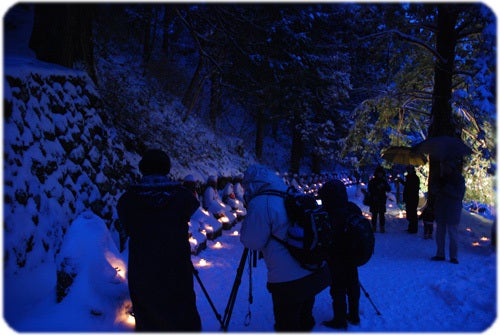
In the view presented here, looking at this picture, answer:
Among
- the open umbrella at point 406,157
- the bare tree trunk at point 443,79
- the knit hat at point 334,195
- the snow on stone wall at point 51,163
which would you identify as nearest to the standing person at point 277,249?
the knit hat at point 334,195

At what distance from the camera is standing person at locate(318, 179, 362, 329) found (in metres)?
4.06

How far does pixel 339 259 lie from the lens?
4.12 meters

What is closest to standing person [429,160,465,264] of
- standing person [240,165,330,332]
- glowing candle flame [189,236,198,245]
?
standing person [240,165,330,332]

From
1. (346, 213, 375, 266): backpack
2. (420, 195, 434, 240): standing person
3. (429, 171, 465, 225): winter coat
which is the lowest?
(420, 195, 434, 240): standing person

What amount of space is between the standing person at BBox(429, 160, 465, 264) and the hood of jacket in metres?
4.72

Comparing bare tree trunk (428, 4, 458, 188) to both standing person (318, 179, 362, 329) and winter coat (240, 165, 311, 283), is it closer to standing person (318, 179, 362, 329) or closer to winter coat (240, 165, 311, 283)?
standing person (318, 179, 362, 329)

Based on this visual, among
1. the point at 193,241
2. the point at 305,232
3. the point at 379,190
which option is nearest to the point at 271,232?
the point at 305,232

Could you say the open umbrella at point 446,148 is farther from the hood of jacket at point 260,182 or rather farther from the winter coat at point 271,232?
the winter coat at point 271,232

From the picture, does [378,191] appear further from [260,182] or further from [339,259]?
[260,182]

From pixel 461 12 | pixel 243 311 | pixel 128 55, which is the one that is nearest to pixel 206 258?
pixel 243 311

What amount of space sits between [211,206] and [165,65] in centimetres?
1327

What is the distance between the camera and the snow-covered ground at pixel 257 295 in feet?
11.8

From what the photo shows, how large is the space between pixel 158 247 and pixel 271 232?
1.07 meters

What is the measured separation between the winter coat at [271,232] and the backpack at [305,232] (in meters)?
0.05
